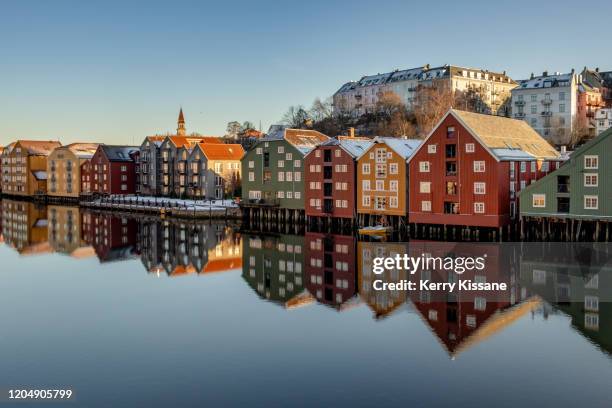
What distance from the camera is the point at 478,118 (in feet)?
151

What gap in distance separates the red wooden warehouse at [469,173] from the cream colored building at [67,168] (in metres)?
63.7

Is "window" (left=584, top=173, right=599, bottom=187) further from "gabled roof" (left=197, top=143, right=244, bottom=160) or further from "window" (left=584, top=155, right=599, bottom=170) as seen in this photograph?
"gabled roof" (left=197, top=143, right=244, bottom=160)

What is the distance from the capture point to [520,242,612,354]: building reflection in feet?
71.3

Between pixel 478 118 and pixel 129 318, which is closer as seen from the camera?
pixel 129 318

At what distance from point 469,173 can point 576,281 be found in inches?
634

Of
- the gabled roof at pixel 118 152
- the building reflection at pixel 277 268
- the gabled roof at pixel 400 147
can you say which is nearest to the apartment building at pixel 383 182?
the gabled roof at pixel 400 147

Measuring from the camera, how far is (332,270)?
3303 centimetres

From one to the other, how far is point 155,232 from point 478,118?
27.4 m

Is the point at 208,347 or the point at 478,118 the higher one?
the point at 478,118

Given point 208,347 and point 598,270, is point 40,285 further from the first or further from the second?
point 598,270

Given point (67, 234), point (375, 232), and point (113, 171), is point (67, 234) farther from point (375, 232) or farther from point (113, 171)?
point (113, 171)

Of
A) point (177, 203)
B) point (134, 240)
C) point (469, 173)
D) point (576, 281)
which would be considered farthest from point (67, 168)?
point (576, 281)

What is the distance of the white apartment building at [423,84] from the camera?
93.4m

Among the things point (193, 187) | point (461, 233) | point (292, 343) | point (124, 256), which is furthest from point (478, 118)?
point (193, 187)
